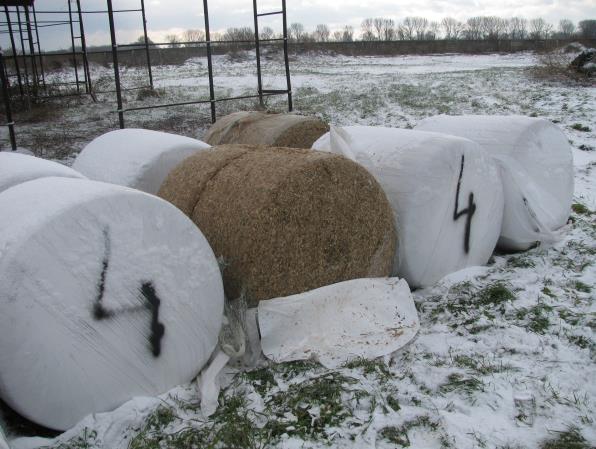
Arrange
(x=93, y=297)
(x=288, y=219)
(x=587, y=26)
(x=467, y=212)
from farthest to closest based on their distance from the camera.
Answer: (x=587, y=26) → (x=467, y=212) → (x=288, y=219) → (x=93, y=297)

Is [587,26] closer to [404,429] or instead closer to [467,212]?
[467,212]

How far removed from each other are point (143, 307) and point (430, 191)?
2.11 m

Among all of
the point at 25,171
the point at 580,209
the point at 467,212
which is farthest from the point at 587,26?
the point at 25,171

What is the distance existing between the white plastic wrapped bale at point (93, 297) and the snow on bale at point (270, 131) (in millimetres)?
3081

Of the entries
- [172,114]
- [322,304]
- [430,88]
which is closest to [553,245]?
[322,304]

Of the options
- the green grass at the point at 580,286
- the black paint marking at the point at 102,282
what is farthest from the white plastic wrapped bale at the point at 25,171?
the green grass at the point at 580,286

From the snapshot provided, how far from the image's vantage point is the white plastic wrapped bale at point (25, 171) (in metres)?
3.08

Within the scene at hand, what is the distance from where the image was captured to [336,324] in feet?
10.5

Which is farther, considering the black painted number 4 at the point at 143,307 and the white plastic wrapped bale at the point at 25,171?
the white plastic wrapped bale at the point at 25,171

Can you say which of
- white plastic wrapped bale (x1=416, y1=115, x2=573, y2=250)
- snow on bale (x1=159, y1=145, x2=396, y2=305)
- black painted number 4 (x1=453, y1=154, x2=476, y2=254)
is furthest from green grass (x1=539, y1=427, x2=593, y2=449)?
white plastic wrapped bale (x1=416, y1=115, x2=573, y2=250)

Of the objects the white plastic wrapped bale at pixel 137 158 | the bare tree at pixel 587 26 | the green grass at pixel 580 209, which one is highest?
the bare tree at pixel 587 26

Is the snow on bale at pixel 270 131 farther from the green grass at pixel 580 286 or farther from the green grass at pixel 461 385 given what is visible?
the green grass at pixel 461 385

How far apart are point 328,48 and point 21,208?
37.0m

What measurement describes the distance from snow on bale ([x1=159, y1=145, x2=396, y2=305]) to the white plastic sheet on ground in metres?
0.08
